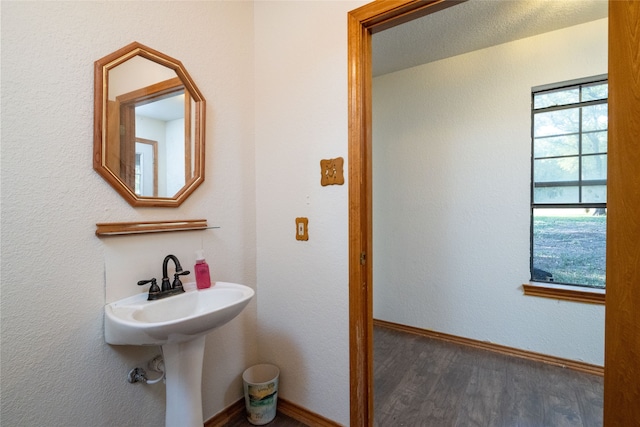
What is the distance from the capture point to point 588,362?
2.01 metres

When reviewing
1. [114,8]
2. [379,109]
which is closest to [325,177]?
[114,8]

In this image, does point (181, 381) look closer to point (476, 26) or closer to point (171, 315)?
point (171, 315)

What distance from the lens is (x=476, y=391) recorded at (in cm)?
180

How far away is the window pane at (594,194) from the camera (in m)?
2.05

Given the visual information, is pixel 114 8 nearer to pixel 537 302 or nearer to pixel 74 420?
pixel 74 420

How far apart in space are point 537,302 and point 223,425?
2375 mm

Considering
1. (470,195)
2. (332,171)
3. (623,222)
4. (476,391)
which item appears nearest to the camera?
(623,222)

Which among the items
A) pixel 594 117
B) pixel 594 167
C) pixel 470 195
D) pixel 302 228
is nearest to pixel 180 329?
pixel 302 228

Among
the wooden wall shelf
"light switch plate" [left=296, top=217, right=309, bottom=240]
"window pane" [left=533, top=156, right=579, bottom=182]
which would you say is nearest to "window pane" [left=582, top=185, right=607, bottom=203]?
"window pane" [left=533, top=156, right=579, bottom=182]

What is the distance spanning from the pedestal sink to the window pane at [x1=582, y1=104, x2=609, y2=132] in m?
2.74

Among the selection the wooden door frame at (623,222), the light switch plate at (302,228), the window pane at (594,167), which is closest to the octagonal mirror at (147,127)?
the light switch plate at (302,228)

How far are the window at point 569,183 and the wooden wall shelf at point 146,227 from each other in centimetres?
251

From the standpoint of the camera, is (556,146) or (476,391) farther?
(556,146)

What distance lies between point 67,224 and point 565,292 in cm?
299
